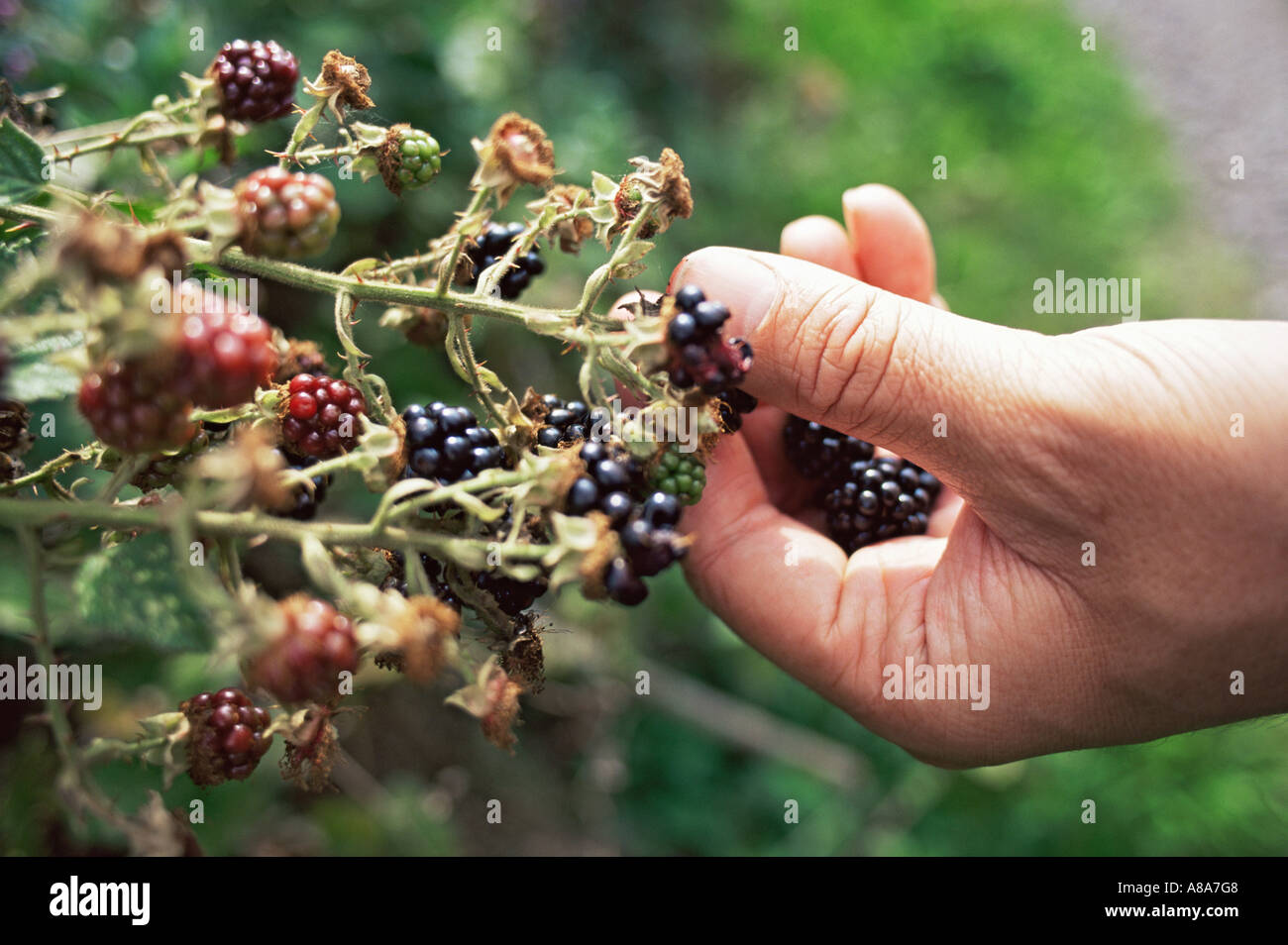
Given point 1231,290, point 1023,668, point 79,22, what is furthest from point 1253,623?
point 1231,290

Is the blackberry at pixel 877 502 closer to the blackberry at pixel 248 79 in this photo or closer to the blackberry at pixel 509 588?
the blackberry at pixel 509 588

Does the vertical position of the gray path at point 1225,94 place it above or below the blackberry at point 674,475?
above

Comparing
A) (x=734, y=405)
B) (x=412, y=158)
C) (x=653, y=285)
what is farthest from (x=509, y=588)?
(x=653, y=285)

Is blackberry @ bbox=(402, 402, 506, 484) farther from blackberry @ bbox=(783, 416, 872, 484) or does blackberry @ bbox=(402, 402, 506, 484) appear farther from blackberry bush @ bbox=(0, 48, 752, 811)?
blackberry @ bbox=(783, 416, 872, 484)

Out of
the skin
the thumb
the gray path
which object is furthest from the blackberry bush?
the gray path

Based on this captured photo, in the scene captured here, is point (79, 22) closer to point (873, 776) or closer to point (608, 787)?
point (608, 787)

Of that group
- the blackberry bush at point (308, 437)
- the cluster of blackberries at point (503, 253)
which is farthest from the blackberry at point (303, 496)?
the cluster of blackberries at point (503, 253)
